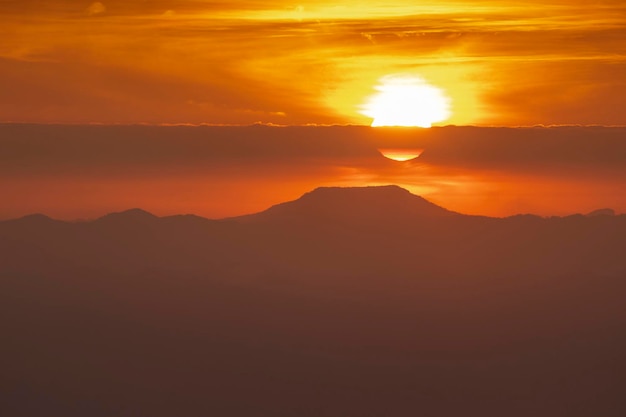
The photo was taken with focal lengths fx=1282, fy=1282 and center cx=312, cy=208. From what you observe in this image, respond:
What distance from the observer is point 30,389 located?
187 meters

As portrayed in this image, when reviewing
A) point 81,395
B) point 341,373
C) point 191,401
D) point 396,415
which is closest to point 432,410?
point 396,415

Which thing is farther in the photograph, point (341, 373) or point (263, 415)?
point (341, 373)

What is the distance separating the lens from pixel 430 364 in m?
199

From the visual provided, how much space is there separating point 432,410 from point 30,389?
58.5 metres

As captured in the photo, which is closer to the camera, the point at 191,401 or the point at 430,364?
the point at 191,401

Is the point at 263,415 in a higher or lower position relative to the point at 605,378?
lower

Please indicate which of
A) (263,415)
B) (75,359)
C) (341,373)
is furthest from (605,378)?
(75,359)

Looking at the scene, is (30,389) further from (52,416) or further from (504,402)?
(504,402)

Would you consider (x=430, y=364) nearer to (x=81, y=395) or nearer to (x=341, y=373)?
(x=341, y=373)

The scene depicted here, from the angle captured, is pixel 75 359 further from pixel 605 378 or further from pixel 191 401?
pixel 605 378

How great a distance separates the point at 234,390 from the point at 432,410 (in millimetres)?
28990

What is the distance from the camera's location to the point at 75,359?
198000 millimetres

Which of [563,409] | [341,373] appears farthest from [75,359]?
[563,409]

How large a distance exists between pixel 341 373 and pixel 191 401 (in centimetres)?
2485
